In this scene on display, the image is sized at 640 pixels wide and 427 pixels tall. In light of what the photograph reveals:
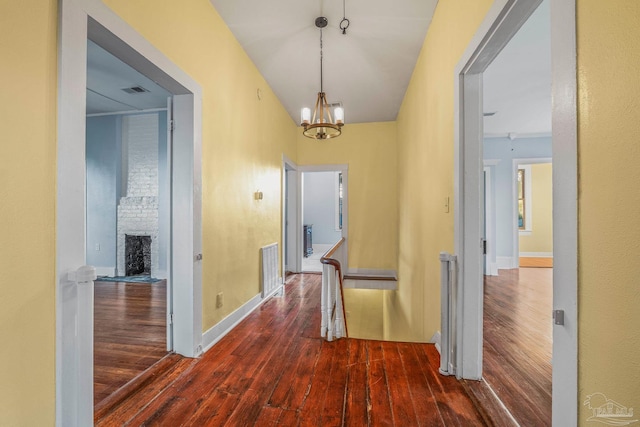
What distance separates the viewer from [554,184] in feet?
3.47

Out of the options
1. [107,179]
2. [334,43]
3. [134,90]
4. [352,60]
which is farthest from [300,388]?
[107,179]

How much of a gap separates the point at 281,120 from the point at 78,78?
366cm

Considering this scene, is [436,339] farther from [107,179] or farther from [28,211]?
[107,179]

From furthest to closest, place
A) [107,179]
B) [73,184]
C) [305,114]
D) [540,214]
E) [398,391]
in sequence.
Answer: [540,214]
[107,179]
[305,114]
[398,391]
[73,184]

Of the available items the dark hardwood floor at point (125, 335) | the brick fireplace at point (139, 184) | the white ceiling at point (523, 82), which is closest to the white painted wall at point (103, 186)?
the brick fireplace at point (139, 184)

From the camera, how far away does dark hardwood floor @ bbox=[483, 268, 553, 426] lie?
176 cm

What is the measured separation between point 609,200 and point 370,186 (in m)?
5.02

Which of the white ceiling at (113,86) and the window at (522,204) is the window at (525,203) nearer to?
the window at (522,204)

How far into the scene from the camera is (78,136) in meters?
1.36

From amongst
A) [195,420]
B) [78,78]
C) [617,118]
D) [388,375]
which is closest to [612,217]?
[617,118]

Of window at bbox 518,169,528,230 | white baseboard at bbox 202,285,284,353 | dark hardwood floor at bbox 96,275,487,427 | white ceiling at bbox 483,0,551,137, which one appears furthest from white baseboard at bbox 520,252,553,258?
white baseboard at bbox 202,285,284,353

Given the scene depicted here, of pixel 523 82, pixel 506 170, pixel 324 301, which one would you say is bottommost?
pixel 324 301

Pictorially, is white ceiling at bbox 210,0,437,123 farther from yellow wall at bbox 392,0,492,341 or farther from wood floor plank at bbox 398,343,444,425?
wood floor plank at bbox 398,343,444,425

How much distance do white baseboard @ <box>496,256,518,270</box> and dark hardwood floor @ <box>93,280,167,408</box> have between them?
660 centimetres
